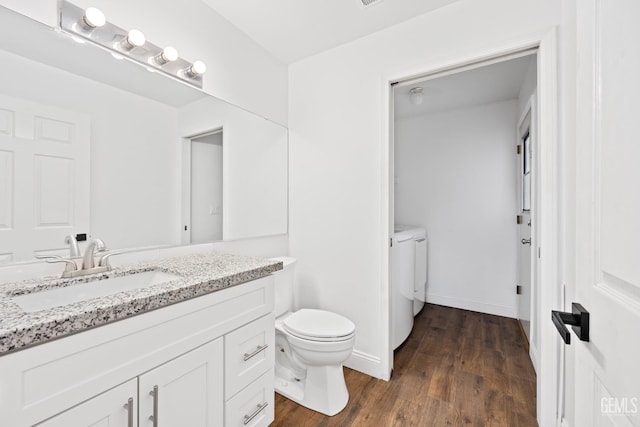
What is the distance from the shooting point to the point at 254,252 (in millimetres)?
2010

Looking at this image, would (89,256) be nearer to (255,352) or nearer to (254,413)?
(255,352)

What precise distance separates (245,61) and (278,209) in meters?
1.10

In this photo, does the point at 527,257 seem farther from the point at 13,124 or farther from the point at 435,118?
the point at 13,124

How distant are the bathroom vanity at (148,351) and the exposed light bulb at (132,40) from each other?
1.05 meters

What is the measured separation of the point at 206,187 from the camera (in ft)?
5.82

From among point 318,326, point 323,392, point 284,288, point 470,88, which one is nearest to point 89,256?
point 284,288

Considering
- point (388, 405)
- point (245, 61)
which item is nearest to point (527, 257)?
point (388, 405)

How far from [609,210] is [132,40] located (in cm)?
179

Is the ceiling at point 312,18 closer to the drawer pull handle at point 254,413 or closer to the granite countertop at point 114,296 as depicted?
the granite countertop at point 114,296

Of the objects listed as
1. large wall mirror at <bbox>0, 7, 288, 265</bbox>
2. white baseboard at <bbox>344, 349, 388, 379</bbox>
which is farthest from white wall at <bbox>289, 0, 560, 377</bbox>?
large wall mirror at <bbox>0, 7, 288, 265</bbox>

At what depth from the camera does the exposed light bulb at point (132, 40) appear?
128cm

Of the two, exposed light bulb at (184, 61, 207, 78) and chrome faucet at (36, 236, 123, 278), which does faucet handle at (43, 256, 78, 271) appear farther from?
exposed light bulb at (184, 61, 207, 78)

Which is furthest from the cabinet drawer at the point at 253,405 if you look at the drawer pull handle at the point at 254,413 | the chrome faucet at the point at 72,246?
the chrome faucet at the point at 72,246

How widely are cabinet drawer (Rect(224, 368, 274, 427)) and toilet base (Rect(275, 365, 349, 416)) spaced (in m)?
0.32
